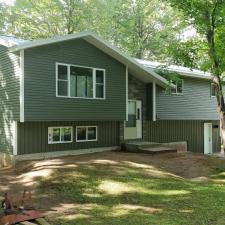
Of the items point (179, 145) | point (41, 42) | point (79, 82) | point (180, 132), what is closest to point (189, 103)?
point (180, 132)

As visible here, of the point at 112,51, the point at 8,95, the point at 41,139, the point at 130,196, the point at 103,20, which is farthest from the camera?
the point at 103,20

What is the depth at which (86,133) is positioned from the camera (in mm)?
17344

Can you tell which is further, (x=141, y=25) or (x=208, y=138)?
(x=141, y=25)

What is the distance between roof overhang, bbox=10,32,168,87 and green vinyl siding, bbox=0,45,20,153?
104 cm

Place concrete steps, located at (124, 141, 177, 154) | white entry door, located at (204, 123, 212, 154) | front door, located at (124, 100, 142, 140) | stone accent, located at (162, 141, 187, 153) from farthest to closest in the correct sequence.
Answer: white entry door, located at (204, 123, 212, 154) → stone accent, located at (162, 141, 187, 153) → front door, located at (124, 100, 142, 140) → concrete steps, located at (124, 141, 177, 154)

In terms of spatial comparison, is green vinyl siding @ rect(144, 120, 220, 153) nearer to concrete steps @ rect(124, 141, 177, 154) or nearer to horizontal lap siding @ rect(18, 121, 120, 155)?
concrete steps @ rect(124, 141, 177, 154)

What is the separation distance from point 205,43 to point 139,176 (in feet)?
23.2

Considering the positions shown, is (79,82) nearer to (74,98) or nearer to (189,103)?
(74,98)

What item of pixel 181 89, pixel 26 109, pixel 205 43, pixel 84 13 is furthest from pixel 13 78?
pixel 84 13

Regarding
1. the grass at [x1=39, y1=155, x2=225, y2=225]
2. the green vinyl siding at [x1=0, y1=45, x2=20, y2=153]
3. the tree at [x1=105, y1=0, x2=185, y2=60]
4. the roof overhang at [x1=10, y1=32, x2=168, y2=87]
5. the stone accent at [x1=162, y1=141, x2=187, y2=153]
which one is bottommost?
the grass at [x1=39, y1=155, x2=225, y2=225]

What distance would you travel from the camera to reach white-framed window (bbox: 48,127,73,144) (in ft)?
52.3

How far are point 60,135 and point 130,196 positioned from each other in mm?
7455

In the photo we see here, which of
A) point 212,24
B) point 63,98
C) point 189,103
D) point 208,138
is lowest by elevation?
point 208,138

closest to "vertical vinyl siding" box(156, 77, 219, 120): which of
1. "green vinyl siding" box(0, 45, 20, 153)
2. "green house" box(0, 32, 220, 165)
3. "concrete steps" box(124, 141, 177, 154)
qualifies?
"green house" box(0, 32, 220, 165)
